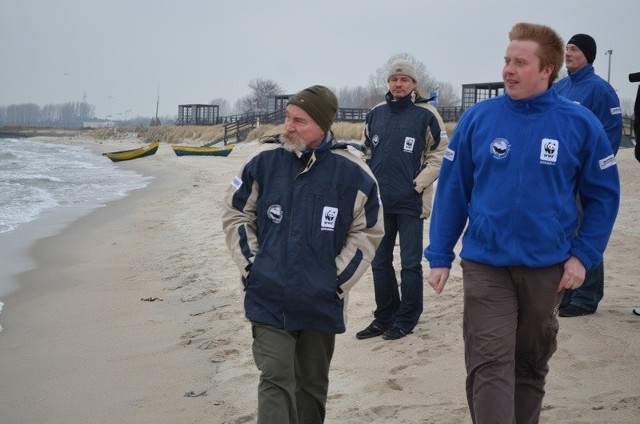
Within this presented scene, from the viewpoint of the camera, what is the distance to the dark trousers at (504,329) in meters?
3.19

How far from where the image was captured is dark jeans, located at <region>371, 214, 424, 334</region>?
218 inches

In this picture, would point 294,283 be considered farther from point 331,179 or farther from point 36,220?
point 36,220

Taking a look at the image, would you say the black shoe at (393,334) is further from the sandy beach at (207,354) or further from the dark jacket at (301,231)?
the dark jacket at (301,231)

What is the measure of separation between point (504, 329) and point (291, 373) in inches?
35.0

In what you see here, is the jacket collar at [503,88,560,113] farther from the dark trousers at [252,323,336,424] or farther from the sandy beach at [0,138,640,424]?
the sandy beach at [0,138,640,424]

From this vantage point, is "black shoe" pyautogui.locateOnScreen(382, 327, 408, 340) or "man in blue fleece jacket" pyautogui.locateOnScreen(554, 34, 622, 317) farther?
"black shoe" pyautogui.locateOnScreen(382, 327, 408, 340)

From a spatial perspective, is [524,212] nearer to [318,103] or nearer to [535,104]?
[535,104]

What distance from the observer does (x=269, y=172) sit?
136 inches

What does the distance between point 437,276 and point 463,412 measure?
3.19ft

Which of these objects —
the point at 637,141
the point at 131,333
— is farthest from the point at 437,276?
the point at 131,333

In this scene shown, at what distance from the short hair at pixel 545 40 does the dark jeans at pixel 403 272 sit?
2242mm

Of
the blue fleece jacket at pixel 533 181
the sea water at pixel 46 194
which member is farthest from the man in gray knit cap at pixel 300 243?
the sea water at pixel 46 194

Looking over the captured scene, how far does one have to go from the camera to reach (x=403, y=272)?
5602mm

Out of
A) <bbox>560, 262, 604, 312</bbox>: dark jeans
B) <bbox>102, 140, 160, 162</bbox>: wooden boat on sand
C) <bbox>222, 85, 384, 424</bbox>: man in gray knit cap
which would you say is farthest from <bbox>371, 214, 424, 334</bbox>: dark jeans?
<bbox>102, 140, 160, 162</bbox>: wooden boat on sand
